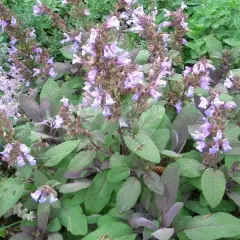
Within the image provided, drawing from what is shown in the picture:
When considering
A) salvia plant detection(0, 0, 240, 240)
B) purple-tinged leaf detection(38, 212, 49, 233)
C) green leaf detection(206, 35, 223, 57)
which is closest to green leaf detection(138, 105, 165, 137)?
salvia plant detection(0, 0, 240, 240)

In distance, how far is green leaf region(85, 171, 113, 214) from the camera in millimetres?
2395

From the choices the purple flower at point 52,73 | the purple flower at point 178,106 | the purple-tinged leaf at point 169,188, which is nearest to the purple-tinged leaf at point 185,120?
the purple flower at point 178,106

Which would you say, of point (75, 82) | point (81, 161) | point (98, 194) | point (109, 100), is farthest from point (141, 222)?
point (75, 82)

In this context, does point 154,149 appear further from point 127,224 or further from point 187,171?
point 127,224

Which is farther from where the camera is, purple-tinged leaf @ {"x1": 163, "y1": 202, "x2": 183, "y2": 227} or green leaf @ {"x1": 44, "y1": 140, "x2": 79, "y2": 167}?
green leaf @ {"x1": 44, "y1": 140, "x2": 79, "y2": 167}

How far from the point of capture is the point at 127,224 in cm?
231

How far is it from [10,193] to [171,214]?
2.97ft

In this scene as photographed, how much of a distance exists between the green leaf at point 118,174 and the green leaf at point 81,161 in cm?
13

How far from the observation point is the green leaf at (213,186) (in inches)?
84.7

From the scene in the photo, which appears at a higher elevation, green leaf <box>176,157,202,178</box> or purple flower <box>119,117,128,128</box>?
purple flower <box>119,117,128,128</box>

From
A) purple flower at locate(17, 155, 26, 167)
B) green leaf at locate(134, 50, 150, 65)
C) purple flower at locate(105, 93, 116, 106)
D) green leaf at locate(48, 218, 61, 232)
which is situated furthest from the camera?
green leaf at locate(134, 50, 150, 65)

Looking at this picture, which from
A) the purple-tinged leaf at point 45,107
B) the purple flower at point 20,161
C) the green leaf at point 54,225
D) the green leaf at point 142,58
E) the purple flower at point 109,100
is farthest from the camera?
the green leaf at point 142,58

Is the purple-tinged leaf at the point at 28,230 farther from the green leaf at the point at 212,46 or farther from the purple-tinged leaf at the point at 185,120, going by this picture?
the green leaf at the point at 212,46

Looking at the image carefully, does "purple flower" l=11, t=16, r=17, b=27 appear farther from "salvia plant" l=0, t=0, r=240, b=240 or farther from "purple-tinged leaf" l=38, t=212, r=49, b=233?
"purple-tinged leaf" l=38, t=212, r=49, b=233
